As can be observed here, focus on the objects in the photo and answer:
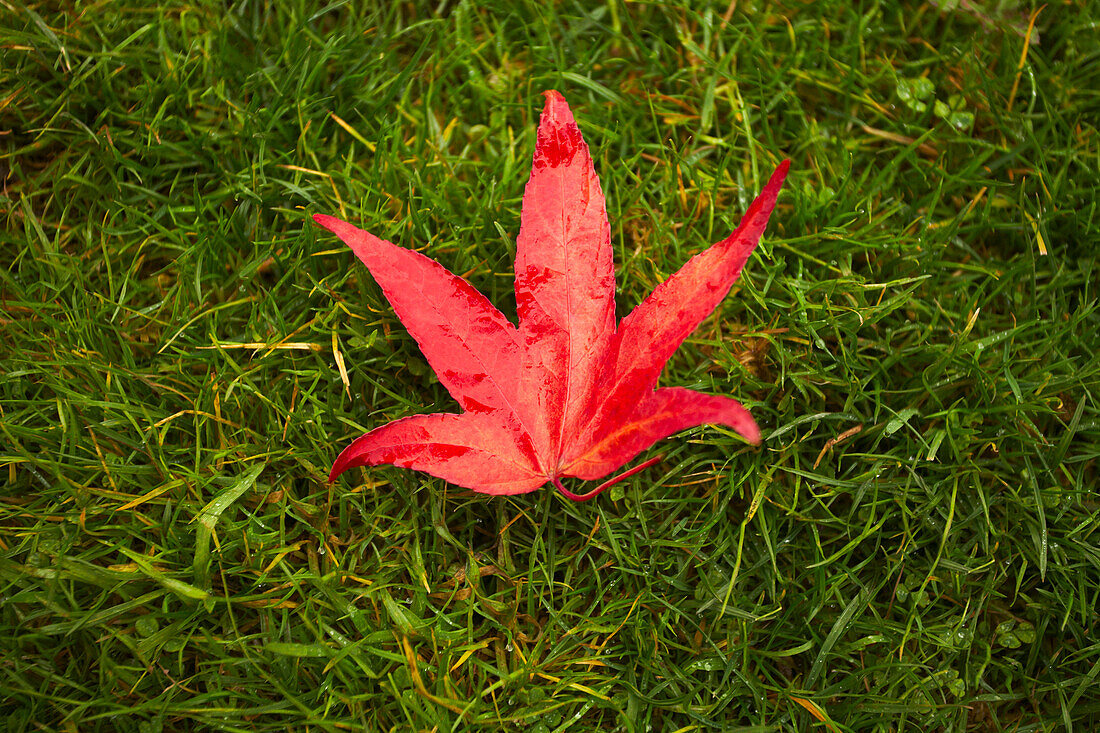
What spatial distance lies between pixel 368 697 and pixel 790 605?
0.92 m

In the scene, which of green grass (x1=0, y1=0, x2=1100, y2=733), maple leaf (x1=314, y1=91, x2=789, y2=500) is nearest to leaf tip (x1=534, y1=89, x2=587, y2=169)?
maple leaf (x1=314, y1=91, x2=789, y2=500)

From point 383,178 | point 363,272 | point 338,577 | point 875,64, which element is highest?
point 875,64

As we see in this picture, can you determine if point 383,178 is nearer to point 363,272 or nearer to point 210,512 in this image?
point 363,272

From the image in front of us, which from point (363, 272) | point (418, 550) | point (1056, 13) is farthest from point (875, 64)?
point (418, 550)

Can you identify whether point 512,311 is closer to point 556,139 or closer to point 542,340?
point 542,340

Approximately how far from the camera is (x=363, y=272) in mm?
1613

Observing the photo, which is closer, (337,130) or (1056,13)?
(337,130)

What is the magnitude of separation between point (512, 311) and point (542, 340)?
0.30m

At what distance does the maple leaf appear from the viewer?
1.31 metres

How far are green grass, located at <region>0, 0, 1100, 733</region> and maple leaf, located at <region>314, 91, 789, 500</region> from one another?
26 cm

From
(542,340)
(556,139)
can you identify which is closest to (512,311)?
(542,340)

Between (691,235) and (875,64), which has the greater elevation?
(875,64)

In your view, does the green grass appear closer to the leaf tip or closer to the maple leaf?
the maple leaf

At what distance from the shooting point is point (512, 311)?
164 cm
